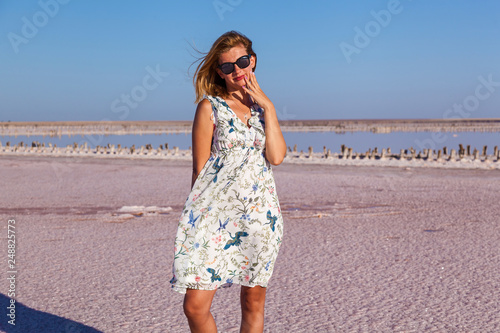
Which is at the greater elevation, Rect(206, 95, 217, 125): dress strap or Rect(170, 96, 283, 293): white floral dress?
Rect(206, 95, 217, 125): dress strap

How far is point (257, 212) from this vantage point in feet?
9.90

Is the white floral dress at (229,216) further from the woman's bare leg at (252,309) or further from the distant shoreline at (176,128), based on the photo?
the distant shoreline at (176,128)

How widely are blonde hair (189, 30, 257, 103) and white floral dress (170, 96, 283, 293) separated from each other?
14 cm

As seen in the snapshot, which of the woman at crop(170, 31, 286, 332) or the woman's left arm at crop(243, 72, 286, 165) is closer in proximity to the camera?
the woman at crop(170, 31, 286, 332)

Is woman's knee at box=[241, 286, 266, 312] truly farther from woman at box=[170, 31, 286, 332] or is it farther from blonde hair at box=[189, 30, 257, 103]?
blonde hair at box=[189, 30, 257, 103]

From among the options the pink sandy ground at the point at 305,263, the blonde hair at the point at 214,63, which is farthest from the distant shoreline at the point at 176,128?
the blonde hair at the point at 214,63

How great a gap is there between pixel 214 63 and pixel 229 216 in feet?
3.13

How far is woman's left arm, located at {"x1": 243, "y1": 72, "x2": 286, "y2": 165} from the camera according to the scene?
10.0ft

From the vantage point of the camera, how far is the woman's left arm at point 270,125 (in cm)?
305

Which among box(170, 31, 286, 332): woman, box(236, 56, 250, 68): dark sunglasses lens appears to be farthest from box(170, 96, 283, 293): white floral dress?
box(236, 56, 250, 68): dark sunglasses lens

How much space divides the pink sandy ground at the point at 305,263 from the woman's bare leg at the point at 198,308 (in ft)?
4.44

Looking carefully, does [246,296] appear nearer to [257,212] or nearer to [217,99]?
[257,212]

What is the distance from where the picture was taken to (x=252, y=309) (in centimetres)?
315

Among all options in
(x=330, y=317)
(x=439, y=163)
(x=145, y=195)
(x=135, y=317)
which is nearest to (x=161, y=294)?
(x=135, y=317)
